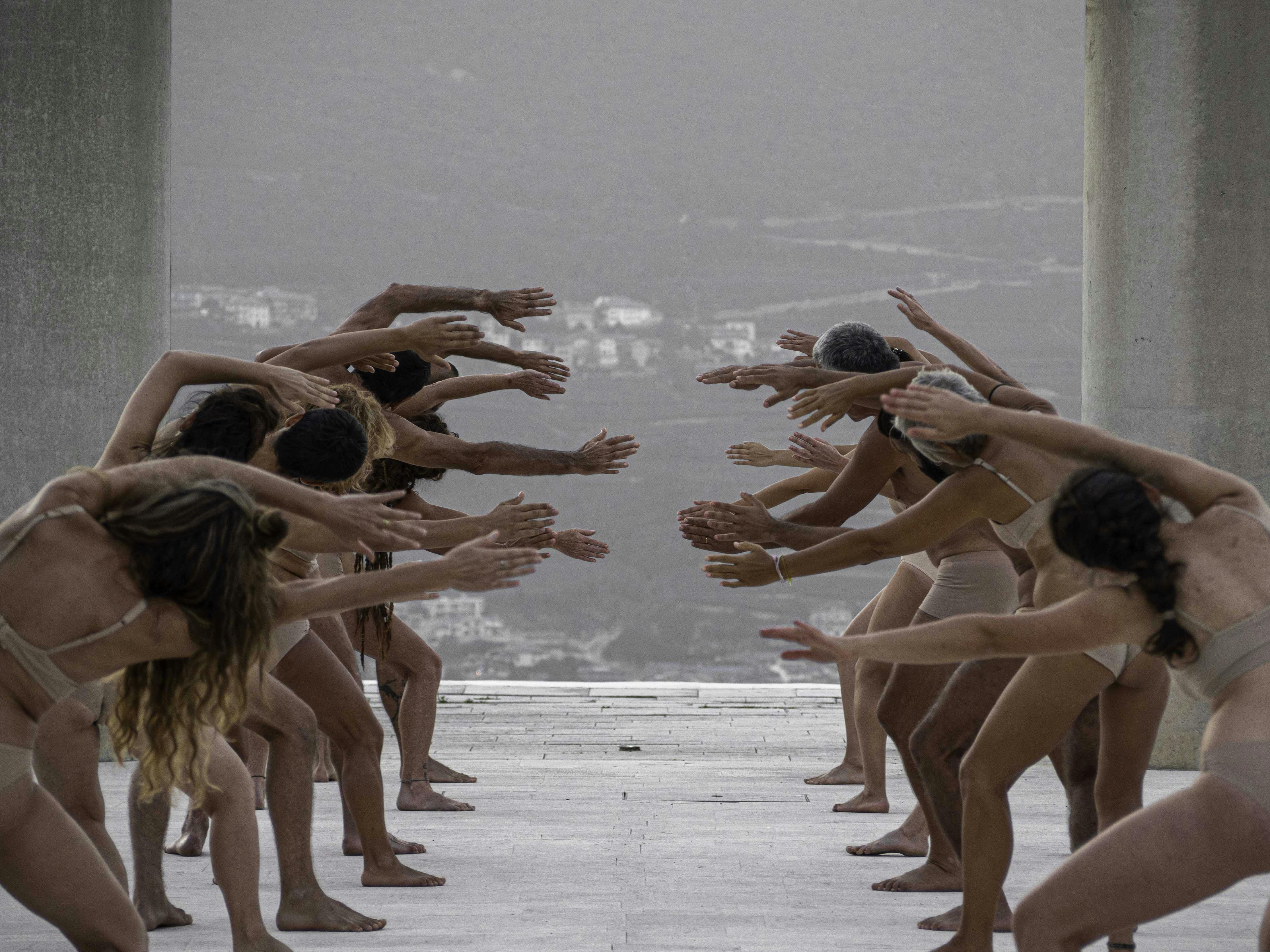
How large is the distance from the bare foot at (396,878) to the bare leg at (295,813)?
0.45 metres

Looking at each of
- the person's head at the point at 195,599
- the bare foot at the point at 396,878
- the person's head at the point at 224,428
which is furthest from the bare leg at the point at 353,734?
the person's head at the point at 195,599

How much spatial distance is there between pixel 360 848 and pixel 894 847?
68.8 inches

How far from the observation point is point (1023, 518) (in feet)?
10.8

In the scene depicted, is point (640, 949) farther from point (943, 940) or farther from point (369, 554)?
point (369, 554)

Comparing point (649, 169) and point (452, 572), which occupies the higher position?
point (649, 169)

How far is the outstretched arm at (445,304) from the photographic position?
4941 mm

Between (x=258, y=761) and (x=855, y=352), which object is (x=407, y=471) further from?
(x=855, y=352)

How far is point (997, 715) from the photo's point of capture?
3180 mm

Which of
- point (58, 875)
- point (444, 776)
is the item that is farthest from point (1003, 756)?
point (444, 776)

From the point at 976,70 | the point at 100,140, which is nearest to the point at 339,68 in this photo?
the point at 976,70

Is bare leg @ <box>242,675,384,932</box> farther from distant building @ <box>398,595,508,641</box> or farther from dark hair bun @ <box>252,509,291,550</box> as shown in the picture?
distant building @ <box>398,595,508,641</box>

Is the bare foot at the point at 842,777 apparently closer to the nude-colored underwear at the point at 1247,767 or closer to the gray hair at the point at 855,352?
the gray hair at the point at 855,352

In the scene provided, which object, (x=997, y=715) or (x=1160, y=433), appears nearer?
(x=997, y=715)

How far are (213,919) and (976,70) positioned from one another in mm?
31420
